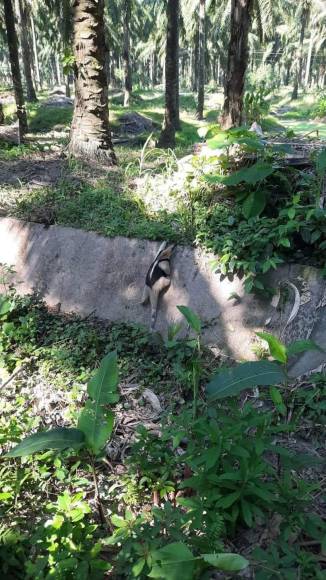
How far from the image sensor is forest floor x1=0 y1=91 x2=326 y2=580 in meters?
2.13

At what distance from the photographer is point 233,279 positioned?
4.23 m

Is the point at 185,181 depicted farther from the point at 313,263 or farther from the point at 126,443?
the point at 126,443

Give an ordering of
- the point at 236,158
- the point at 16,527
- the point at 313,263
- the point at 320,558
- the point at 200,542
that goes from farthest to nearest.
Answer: the point at 236,158 → the point at 313,263 → the point at 16,527 → the point at 320,558 → the point at 200,542

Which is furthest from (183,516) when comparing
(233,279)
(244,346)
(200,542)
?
(233,279)

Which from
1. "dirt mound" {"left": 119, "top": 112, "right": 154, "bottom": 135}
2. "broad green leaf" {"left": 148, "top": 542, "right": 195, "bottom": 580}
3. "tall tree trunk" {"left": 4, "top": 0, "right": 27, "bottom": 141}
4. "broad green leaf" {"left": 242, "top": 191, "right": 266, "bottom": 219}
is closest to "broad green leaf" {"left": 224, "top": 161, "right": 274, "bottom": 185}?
"broad green leaf" {"left": 242, "top": 191, "right": 266, "bottom": 219}

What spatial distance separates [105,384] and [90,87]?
5.37 meters

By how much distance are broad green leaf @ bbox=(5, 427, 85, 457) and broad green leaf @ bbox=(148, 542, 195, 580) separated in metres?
0.72

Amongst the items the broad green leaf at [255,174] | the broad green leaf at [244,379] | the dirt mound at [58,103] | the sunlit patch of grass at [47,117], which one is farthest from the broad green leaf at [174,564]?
the dirt mound at [58,103]

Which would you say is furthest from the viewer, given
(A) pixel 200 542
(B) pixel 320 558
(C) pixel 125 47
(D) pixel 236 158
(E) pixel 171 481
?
(C) pixel 125 47

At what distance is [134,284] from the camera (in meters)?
4.78

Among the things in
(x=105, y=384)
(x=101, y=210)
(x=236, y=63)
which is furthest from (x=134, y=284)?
(x=236, y=63)

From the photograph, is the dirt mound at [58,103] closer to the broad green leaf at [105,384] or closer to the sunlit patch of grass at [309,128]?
the sunlit patch of grass at [309,128]

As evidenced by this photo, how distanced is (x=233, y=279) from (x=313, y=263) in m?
0.75

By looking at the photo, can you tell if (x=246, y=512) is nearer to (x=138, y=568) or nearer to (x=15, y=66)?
(x=138, y=568)
